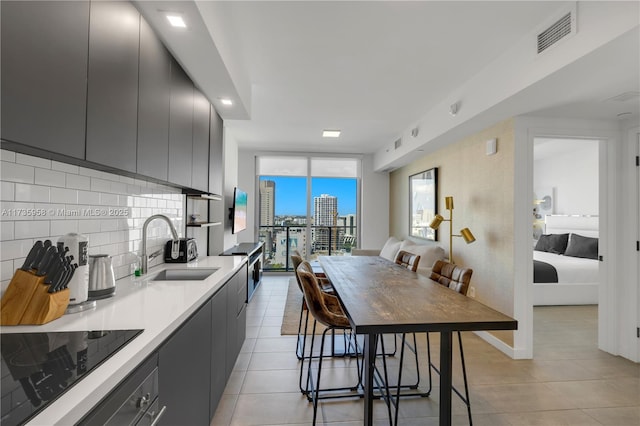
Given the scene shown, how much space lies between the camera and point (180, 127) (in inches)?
85.4

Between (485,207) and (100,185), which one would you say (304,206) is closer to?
(485,207)

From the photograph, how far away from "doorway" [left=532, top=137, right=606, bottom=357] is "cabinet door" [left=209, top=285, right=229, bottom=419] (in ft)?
10.2

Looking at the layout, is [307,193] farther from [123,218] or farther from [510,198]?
[123,218]


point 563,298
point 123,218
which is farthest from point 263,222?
point 563,298

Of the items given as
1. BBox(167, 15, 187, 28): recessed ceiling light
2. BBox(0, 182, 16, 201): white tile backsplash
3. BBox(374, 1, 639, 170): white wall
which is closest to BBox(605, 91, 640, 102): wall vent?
BBox(374, 1, 639, 170): white wall

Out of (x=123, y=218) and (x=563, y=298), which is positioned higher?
(x=123, y=218)

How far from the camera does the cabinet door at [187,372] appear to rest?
1.20 metres

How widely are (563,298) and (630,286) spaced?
1.79 metres

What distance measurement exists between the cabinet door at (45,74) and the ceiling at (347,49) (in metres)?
0.64

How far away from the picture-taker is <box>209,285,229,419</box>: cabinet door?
6.15 feet

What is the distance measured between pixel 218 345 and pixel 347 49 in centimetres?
248

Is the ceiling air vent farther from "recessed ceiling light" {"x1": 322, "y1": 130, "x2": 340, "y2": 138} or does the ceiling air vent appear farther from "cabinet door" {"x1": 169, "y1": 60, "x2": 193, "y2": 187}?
"recessed ceiling light" {"x1": 322, "y1": 130, "x2": 340, "y2": 138}

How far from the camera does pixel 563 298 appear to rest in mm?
4602

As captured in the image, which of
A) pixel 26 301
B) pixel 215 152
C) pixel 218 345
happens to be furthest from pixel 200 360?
pixel 215 152
